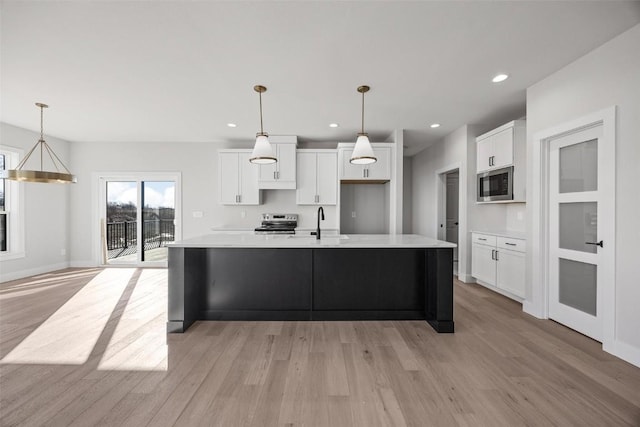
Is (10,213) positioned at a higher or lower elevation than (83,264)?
higher

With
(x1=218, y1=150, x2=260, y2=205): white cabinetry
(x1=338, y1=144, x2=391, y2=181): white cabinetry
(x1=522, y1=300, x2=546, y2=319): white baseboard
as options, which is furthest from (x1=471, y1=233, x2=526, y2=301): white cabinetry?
(x1=218, y1=150, x2=260, y2=205): white cabinetry

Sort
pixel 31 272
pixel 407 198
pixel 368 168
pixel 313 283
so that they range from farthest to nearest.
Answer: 1. pixel 407 198
2. pixel 368 168
3. pixel 31 272
4. pixel 313 283

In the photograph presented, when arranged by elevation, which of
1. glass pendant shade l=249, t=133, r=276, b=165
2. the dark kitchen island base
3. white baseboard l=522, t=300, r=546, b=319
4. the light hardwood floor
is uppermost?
glass pendant shade l=249, t=133, r=276, b=165

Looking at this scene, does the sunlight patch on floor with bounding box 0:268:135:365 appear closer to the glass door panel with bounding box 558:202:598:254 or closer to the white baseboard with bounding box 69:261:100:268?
the white baseboard with bounding box 69:261:100:268

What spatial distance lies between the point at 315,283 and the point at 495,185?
2.96 metres

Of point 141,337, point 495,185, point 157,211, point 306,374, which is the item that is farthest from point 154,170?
point 495,185

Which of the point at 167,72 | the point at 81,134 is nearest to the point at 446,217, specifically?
the point at 167,72

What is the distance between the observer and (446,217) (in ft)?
18.8

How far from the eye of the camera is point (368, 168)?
512 centimetres

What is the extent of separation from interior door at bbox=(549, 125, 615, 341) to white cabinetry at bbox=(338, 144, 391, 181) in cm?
243

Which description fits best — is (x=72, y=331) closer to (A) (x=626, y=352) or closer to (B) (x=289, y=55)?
(B) (x=289, y=55)

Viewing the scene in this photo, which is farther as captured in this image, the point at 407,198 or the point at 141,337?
the point at 407,198

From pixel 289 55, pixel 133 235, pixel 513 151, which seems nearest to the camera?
pixel 289 55

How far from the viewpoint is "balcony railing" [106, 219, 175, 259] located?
5809 millimetres
